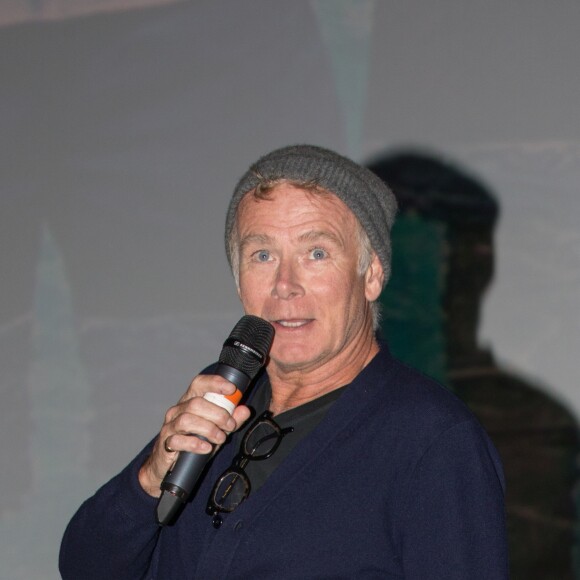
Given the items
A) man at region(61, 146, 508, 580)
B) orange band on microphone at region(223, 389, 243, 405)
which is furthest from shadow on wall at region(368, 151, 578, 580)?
orange band on microphone at region(223, 389, 243, 405)

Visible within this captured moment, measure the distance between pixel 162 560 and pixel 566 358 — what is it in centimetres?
177

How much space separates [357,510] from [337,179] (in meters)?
0.53

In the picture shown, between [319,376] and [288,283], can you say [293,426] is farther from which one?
[288,283]

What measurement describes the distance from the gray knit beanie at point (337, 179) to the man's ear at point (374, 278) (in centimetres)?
2

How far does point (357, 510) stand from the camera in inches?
51.4

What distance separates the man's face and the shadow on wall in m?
1.63

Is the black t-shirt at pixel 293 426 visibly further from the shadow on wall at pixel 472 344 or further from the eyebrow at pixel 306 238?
the shadow on wall at pixel 472 344

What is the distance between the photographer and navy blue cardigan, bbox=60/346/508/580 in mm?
1238

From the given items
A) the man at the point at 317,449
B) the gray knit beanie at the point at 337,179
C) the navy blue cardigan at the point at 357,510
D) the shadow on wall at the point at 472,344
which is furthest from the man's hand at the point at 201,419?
the shadow on wall at the point at 472,344

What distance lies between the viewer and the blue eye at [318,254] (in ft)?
4.83

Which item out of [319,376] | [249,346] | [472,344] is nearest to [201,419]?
[249,346]

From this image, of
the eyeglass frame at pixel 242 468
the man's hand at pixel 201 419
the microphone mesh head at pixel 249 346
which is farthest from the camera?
the eyeglass frame at pixel 242 468

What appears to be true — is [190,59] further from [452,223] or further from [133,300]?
[452,223]

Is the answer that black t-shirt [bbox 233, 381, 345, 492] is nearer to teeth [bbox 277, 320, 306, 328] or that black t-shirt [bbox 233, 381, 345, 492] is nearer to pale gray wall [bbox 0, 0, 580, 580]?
teeth [bbox 277, 320, 306, 328]
